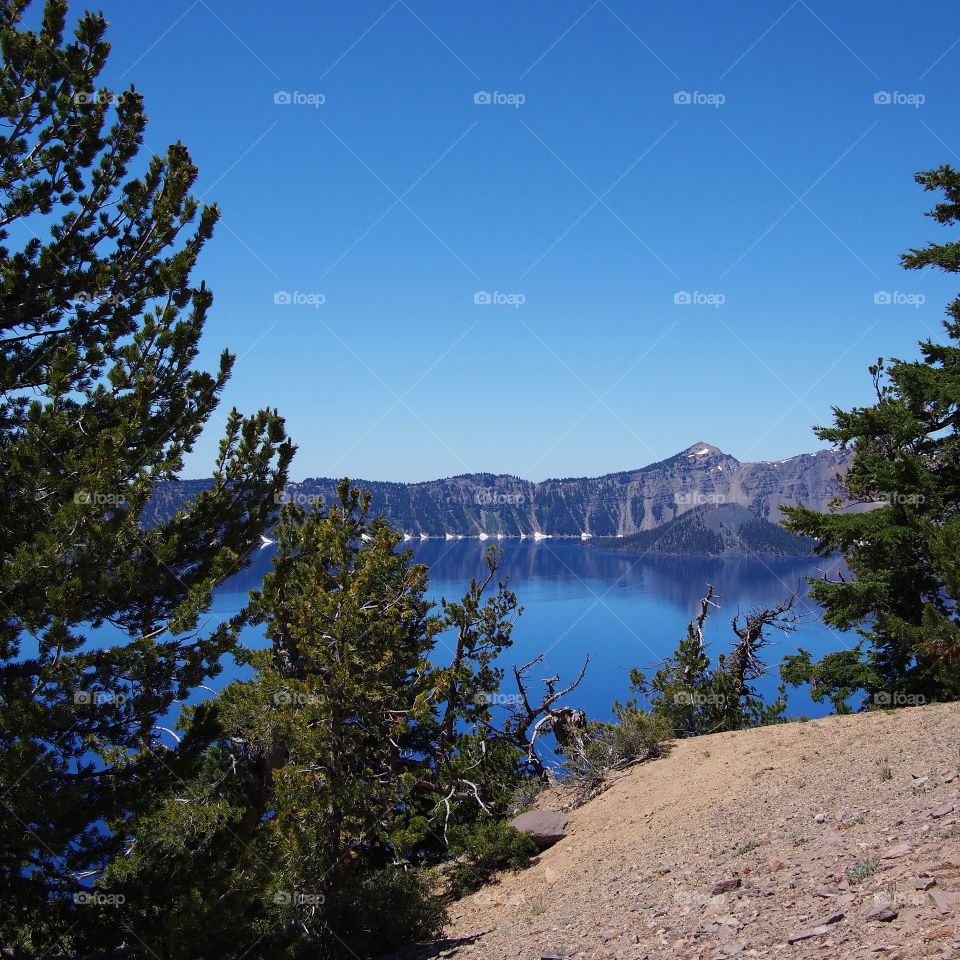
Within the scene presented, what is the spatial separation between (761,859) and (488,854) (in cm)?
746

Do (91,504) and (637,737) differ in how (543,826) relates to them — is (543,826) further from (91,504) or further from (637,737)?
(91,504)

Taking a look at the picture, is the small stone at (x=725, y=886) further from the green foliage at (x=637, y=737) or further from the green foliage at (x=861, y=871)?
the green foliage at (x=637, y=737)

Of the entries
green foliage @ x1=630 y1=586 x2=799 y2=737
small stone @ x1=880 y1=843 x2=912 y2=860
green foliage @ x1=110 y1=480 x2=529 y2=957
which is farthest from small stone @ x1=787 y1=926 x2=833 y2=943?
green foliage @ x1=630 y1=586 x2=799 y2=737

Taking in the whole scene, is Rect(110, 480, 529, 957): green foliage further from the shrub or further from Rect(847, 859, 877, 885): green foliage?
Rect(847, 859, 877, 885): green foliage

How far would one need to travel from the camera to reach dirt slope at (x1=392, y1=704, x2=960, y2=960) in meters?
6.29

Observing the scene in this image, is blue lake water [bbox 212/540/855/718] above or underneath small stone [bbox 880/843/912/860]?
above

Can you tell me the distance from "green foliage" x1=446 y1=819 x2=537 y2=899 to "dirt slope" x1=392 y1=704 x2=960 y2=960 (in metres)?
0.47

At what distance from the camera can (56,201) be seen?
10.2m

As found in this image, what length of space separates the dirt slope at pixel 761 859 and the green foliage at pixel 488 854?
0.47 m

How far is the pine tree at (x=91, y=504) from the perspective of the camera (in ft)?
27.3

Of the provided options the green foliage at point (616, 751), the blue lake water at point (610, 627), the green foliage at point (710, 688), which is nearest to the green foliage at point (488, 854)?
the green foliage at point (616, 751)

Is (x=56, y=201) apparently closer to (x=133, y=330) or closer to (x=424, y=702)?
(x=133, y=330)

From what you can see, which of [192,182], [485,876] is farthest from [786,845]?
[192,182]

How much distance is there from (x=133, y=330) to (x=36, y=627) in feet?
14.1
